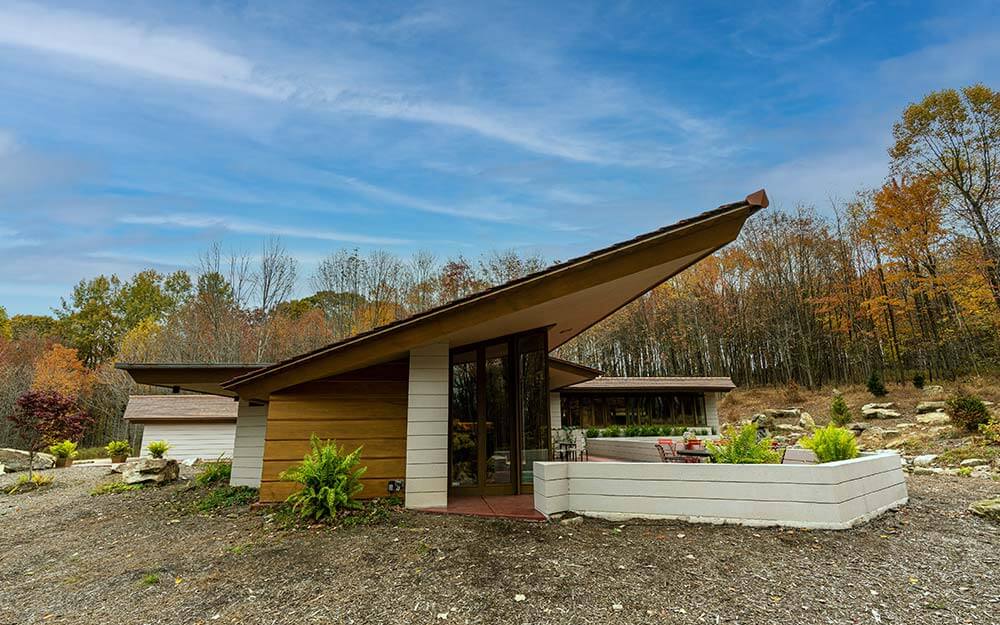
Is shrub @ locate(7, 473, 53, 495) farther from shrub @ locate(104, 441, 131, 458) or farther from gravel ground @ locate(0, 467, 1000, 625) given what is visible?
gravel ground @ locate(0, 467, 1000, 625)

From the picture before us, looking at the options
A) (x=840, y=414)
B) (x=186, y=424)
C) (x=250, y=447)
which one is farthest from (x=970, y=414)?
(x=186, y=424)

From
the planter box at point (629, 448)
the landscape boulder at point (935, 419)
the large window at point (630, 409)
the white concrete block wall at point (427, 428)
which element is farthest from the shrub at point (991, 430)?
the white concrete block wall at point (427, 428)

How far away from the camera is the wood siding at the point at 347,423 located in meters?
6.09

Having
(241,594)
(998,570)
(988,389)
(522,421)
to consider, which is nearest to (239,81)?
(522,421)

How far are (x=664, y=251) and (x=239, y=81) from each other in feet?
30.1

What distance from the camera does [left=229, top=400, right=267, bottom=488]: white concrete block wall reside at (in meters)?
7.93

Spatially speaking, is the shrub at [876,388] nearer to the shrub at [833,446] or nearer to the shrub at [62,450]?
the shrub at [833,446]

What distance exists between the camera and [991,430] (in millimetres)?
10031

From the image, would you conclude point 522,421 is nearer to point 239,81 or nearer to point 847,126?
point 239,81

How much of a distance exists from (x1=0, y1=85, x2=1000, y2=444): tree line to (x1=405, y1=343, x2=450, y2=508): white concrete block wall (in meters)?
14.9

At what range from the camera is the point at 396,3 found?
8.72 metres

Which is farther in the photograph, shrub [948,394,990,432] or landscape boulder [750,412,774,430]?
landscape boulder [750,412,774,430]

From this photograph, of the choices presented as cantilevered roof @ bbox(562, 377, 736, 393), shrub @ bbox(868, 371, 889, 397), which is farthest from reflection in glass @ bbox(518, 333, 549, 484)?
shrub @ bbox(868, 371, 889, 397)

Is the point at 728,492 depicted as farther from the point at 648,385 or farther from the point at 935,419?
the point at 935,419
